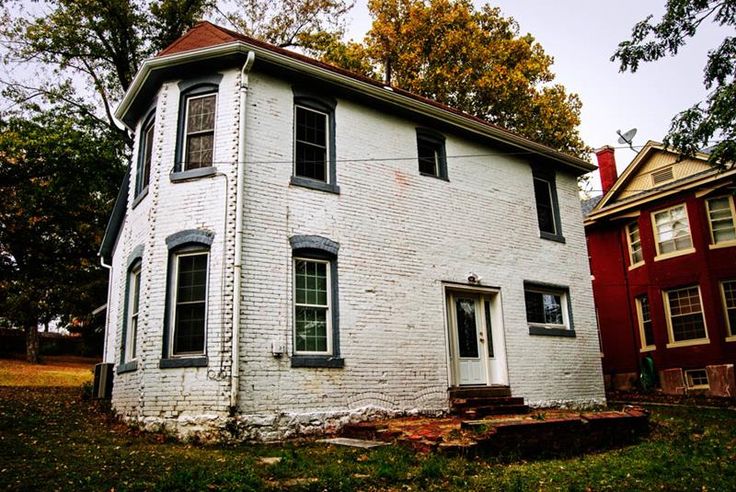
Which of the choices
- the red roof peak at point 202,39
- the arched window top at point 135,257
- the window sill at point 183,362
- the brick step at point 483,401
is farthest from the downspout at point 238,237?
the brick step at point 483,401

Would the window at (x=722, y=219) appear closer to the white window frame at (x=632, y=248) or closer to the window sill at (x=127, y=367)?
the white window frame at (x=632, y=248)

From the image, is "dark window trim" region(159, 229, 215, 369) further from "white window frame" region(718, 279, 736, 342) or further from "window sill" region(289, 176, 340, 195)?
"white window frame" region(718, 279, 736, 342)

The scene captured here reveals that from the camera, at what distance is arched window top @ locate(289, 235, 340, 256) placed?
9.82 meters

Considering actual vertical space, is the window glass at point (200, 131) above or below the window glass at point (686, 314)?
above

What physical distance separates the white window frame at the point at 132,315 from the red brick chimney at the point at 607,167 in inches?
763

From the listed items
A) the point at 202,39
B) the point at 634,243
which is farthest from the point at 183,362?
the point at 634,243

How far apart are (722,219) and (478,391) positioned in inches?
491

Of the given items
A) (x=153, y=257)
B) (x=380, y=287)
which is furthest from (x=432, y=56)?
(x=153, y=257)

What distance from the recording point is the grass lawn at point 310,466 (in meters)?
5.80

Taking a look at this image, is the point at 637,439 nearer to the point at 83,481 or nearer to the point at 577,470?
the point at 577,470

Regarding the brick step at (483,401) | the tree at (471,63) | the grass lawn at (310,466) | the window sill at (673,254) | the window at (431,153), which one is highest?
the tree at (471,63)

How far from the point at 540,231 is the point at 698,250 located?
823 centimetres

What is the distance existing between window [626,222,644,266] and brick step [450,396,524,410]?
12.1 meters

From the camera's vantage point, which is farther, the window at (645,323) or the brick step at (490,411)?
the window at (645,323)
